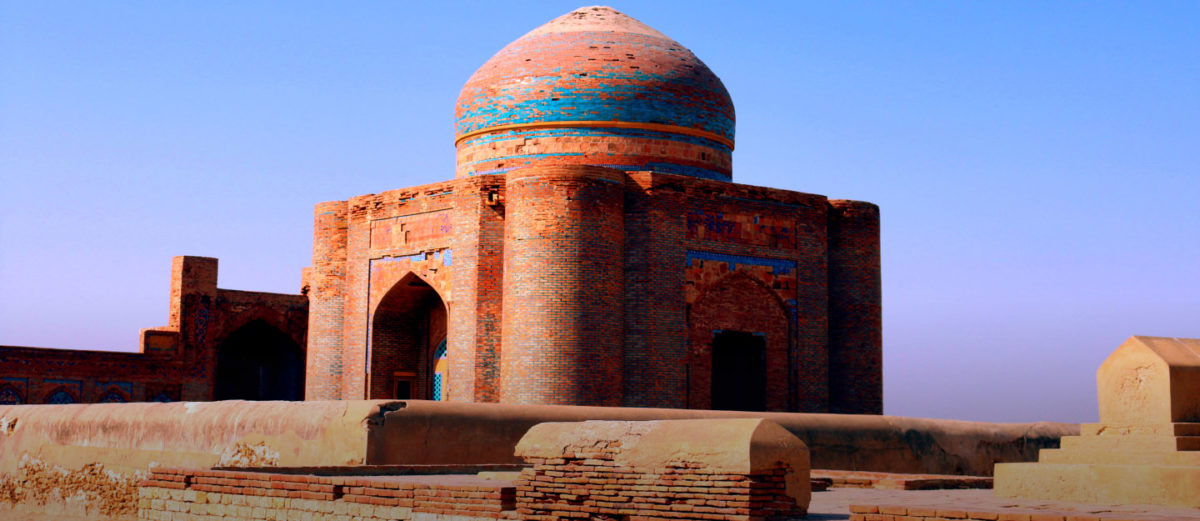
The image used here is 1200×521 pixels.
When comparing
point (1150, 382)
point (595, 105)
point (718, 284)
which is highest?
point (595, 105)

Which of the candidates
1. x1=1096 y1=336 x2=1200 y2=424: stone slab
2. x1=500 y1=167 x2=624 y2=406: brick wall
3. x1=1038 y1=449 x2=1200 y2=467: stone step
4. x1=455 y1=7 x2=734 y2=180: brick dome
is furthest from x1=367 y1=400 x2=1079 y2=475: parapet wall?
x1=455 y1=7 x2=734 y2=180: brick dome

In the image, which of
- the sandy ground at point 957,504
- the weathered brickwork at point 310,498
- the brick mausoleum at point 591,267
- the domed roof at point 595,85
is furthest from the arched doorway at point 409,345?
the sandy ground at point 957,504

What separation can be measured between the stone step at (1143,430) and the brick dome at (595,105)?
958 centimetres

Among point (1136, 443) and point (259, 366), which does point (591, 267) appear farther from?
point (259, 366)

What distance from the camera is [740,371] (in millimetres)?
16625

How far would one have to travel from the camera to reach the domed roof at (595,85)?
16922 mm

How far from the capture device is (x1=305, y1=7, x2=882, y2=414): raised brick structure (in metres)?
14.8

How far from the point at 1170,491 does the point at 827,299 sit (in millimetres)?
10158

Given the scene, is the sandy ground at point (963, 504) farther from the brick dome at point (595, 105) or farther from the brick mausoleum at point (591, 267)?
the brick dome at point (595, 105)

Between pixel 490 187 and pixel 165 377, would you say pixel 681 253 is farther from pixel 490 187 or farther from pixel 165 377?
pixel 165 377

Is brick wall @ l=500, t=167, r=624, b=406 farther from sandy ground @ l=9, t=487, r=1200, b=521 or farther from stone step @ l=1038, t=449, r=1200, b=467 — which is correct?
stone step @ l=1038, t=449, r=1200, b=467

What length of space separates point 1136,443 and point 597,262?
8.04m

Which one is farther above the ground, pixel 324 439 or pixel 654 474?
pixel 324 439

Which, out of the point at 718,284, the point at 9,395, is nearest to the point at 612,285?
the point at 718,284
